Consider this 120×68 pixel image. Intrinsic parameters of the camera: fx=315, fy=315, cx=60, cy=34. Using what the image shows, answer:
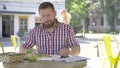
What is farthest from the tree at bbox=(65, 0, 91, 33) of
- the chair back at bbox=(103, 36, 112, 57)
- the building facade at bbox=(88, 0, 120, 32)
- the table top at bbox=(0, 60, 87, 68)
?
the table top at bbox=(0, 60, 87, 68)

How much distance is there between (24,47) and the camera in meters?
3.74

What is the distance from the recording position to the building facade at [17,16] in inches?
1176

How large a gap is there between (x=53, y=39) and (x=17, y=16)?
26.7m

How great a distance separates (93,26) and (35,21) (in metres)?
29.6

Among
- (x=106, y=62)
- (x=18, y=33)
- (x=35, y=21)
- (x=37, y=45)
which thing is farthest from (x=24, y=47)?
(x=35, y=21)

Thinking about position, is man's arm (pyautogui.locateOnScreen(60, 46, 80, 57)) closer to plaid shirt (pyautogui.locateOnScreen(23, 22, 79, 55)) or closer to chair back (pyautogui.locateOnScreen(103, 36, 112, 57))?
plaid shirt (pyautogui.locateOnScreen(23, 22, 79, 55))

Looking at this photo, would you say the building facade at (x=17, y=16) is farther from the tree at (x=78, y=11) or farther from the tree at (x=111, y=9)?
the tree at (x=111, y=9)

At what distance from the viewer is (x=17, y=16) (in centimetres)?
3009

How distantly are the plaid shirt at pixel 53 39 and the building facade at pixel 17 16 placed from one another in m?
25.7

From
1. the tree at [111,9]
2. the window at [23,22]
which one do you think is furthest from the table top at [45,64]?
the tree at [111,9]

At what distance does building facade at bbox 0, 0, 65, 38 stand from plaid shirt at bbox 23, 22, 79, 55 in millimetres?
25707

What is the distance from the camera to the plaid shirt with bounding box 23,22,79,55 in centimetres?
371

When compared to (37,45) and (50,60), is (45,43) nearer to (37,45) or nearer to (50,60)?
(37,45)

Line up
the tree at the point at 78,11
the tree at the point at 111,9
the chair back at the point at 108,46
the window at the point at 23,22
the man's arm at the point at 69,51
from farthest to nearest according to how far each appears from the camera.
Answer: the tree at the point at 111,9 < the tree at the point at 78,11 < the window at the point at 23,22 < the chair back at the point at 108,46 < the man's arm at the point at 69,51
